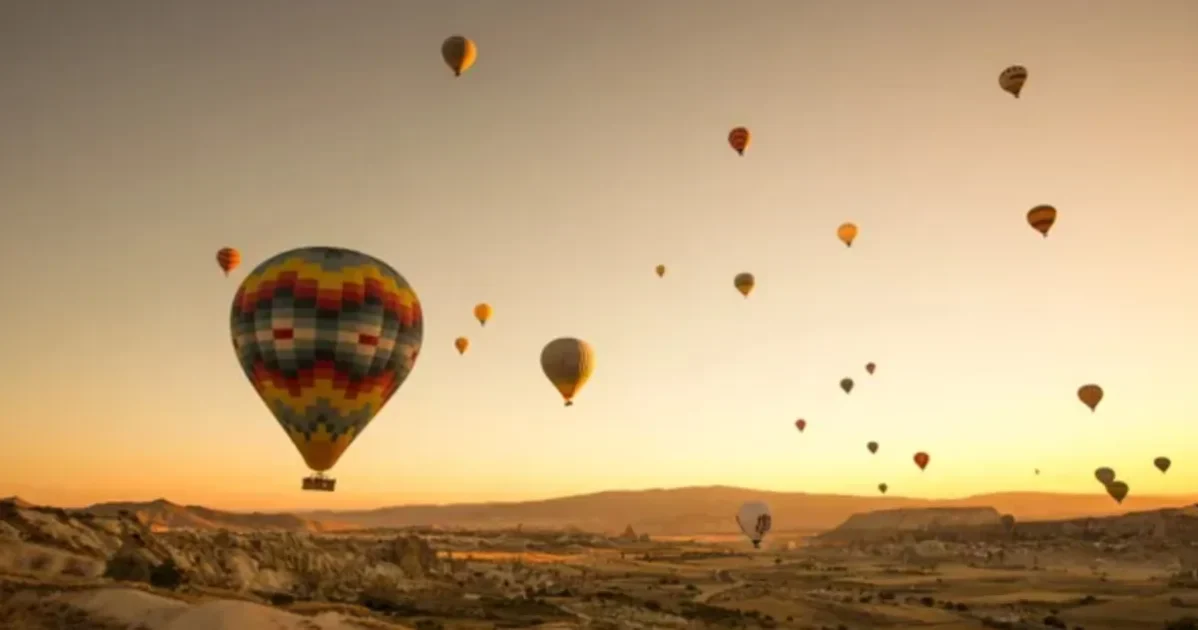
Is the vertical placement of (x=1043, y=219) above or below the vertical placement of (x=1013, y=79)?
below

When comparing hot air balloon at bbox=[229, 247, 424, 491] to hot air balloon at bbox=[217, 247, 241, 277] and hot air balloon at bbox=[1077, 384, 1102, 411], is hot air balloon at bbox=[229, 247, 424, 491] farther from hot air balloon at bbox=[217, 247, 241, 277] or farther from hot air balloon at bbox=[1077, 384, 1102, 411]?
hot air balloon at bbox=[1077, 384, 1102, 411]

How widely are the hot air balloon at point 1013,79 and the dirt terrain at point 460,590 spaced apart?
31.7m

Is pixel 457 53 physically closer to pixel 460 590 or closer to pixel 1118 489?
pixel 460 590

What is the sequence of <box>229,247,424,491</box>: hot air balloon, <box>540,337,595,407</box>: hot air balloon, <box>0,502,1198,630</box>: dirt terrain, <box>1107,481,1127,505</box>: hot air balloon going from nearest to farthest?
<box>0,502,1198,630</box>: dirt terrain < <box>229,247,424,491</box>: hot air balloon < <box>540,337,595,407</box>: hot air balloon < <box>1107,481,1127,505</box>: hot air balloon

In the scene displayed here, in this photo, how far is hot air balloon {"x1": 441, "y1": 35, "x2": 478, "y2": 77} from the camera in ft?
166

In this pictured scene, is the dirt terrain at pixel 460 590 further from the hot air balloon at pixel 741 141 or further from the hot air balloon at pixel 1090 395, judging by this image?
the hot air balloon at pixel 741 141

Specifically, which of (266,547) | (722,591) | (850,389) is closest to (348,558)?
(266,547)

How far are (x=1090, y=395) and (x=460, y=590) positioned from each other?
54.8 m

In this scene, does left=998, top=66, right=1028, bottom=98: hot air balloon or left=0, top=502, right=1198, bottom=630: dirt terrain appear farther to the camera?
left=998, top=66, right=1028, bottom=98: hot air balloon

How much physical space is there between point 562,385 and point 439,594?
16358 mm

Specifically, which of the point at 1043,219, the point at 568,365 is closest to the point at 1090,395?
the point at 1043,219

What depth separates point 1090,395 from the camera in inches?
2948

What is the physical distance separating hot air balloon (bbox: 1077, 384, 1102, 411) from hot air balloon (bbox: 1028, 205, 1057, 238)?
2459cm

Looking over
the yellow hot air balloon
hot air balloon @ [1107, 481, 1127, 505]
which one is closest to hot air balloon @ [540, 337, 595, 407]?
the yellow hot air balloon
